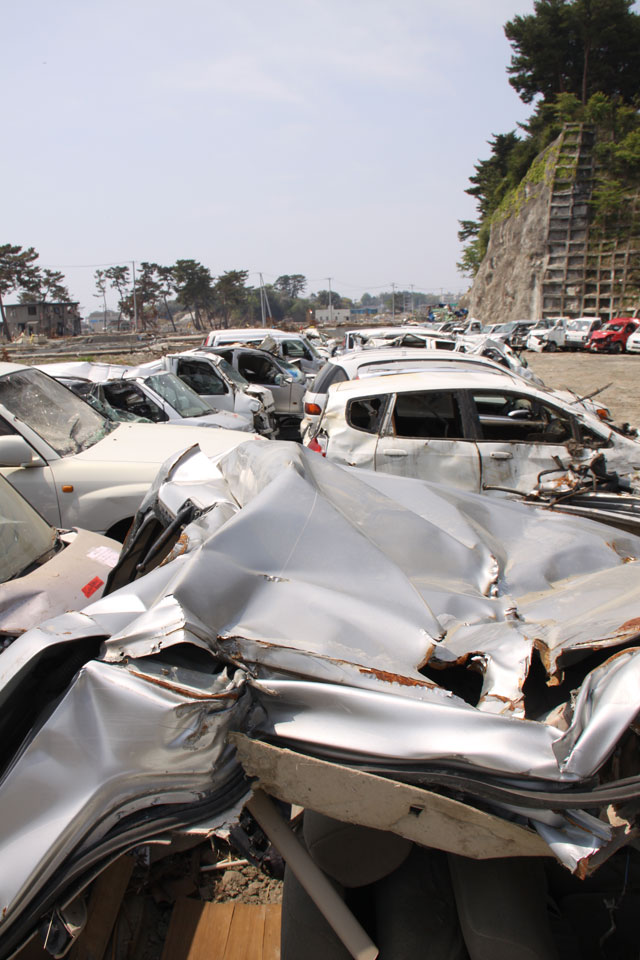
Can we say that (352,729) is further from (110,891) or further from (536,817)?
(110,891)

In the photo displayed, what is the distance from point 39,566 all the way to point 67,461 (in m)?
1.91

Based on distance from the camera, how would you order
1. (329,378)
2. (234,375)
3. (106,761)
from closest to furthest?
(106,761) < (329,378) < (234,375)

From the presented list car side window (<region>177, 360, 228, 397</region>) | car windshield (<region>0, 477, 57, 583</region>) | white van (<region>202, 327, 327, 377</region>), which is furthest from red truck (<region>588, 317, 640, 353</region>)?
car windshield (<region>0, 477, 57, 583</region>)

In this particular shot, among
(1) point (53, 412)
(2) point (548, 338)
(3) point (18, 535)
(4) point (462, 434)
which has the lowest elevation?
(2) point (548, 338)

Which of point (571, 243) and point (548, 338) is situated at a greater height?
point (571, 243)

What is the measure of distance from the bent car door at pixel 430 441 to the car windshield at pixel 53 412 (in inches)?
108

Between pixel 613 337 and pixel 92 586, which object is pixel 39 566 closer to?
pixel 92 586

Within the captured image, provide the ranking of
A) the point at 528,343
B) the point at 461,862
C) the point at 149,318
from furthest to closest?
1. the point at 149,318
2. the point at 528,343
3. the point at 461,862

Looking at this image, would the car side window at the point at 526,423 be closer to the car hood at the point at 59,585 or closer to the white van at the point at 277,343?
the car hood at the point at 59,585

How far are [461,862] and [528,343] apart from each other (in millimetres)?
33585

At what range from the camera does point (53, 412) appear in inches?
215

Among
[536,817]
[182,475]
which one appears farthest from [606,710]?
[182,475]

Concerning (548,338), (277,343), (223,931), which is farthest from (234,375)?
(548,338)

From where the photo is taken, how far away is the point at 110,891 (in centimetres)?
236
